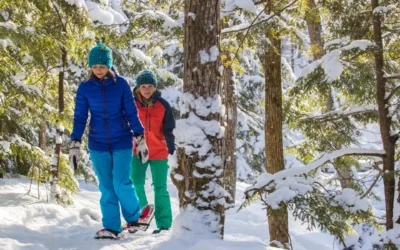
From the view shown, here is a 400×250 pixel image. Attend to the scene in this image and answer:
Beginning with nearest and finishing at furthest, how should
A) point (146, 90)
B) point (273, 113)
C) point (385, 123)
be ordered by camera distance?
1. point (146, 90)
2. point (385, 123)
3. point (273, 113)

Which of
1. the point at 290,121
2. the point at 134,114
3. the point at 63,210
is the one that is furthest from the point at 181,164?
the point at 290,121

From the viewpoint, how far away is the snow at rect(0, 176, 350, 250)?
12.3 ft

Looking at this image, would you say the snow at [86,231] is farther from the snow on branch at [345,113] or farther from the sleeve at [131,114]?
the snow on branch at [345,113]

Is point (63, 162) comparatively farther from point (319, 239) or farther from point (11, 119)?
point (319, 239)

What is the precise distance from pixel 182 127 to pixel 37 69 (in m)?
4.67

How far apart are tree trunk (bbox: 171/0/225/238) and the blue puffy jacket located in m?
0.77

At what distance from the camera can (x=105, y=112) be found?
14.4ft

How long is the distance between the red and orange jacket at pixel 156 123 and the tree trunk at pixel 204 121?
1.24 meters

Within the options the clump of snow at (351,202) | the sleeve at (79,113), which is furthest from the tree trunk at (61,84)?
the clump of snow at (351,202)

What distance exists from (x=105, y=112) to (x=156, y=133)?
1.06 metres

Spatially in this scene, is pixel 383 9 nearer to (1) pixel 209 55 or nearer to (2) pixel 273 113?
(2) pixel 273 113

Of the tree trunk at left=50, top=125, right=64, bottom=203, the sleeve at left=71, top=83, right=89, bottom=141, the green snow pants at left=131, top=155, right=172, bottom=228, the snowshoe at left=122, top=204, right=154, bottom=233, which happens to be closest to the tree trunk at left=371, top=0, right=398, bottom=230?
the green snow pants at left=131, top=155, right=172, bottom=228

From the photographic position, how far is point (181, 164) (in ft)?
13.5

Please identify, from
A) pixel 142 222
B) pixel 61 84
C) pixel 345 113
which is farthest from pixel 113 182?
pixel 345 113
